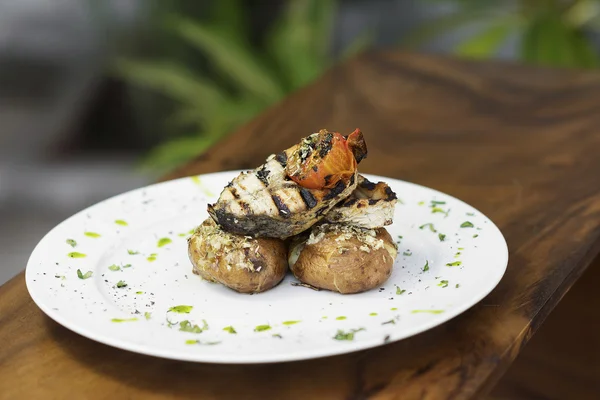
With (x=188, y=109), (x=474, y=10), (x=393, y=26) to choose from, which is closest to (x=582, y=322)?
(x=474, y=10)

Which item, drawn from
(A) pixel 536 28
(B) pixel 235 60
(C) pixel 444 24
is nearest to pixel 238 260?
(A) pixel 536 28

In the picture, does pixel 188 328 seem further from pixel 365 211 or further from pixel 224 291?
pixel 365 211

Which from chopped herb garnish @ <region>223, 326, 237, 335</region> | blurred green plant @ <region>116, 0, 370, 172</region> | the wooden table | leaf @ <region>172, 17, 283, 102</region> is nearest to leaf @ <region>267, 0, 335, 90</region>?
blurred green plant @ <region>116, 0, 370, 172</region>

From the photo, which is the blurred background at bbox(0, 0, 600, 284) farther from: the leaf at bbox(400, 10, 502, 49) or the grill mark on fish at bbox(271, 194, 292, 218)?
the grill mark on fish at bbox(271, 194, 292, 218)

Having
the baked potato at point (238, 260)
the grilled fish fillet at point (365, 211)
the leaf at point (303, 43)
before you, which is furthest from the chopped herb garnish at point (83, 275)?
the leaf at point (303, 43)

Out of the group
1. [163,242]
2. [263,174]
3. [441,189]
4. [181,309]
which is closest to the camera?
[181,309]
